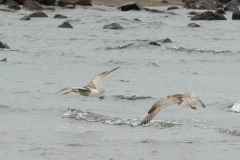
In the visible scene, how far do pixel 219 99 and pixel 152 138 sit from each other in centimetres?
356

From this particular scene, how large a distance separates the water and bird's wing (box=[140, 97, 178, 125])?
1.25 ft

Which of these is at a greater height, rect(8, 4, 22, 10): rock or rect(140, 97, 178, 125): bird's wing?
rect(140, 97, 178, 125): bird's wing

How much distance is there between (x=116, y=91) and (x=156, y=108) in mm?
5054

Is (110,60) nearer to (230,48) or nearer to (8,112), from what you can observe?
(230,48)

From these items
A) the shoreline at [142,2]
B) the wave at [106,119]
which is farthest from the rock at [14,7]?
the wave at [106,119]

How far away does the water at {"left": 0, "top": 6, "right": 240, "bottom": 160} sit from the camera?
9.26m

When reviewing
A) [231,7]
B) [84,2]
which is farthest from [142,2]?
[84,2]

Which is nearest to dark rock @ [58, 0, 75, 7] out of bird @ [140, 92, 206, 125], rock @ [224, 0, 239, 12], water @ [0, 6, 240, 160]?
rock @ [224, 0, 239, 12]

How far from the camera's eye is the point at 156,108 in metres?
8.88

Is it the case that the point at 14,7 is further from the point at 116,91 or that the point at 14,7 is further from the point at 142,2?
the point at 116,91

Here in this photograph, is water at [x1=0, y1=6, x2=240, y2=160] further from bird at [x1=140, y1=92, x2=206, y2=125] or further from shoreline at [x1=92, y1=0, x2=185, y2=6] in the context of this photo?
shoreline at [x1=92, y1=0, x2=185, y2=6]

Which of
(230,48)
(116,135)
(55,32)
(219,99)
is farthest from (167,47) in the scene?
(116,135)

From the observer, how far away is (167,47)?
71.1 feet

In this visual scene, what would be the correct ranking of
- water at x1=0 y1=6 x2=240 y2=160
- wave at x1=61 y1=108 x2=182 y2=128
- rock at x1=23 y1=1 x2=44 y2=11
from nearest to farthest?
water at x1=0 y1=6 x2=240 y2=160 < wave at x1=61 y1=108 x2=182 y2=128 < rock at x1=23 y1=1 x2=44 y2=11
